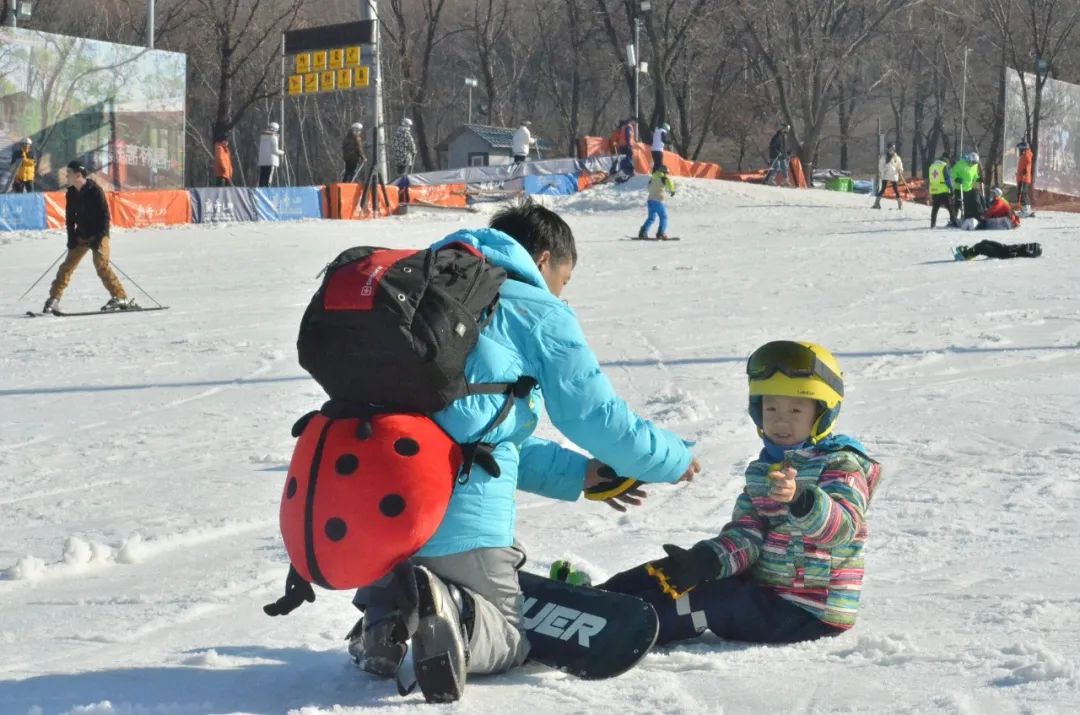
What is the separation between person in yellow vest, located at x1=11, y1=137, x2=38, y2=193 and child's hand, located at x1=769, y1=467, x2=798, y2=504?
2507 centimetres

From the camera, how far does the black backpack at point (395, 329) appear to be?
301 cm

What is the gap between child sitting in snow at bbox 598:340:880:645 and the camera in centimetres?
368

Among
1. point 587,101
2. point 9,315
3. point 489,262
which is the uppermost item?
point 587,101

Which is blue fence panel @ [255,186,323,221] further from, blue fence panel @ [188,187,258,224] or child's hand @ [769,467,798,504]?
child's hand @ [769,467,798,504]

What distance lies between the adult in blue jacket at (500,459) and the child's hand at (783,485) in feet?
0.80

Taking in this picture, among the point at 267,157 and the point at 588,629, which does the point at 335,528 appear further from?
the point at 267,157

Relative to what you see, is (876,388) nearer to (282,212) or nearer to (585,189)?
(282,212)

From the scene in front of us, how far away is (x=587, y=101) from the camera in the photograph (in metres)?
70.8

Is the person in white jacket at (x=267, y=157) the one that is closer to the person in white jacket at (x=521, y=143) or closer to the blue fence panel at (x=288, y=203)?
the blue fence panel at (x=288, y=203)

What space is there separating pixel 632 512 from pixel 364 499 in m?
2.80

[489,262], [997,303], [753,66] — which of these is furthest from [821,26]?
[489,262]


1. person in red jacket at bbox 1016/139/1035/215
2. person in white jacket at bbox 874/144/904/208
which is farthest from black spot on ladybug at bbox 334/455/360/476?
person in red jacket at bbox 1016/139/1035/215

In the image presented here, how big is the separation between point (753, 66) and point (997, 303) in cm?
4086

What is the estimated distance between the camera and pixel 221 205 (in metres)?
24.9
